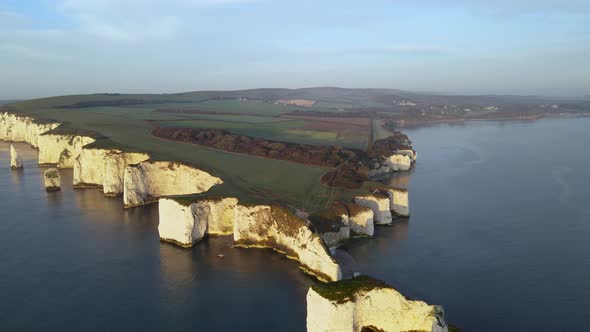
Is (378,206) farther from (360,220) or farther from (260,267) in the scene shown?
(260,267)

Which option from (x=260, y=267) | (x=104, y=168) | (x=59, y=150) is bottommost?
(x=260, y=267)

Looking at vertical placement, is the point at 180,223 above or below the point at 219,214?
below

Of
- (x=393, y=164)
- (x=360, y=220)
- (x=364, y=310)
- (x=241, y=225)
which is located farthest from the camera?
(x=393, y=164)

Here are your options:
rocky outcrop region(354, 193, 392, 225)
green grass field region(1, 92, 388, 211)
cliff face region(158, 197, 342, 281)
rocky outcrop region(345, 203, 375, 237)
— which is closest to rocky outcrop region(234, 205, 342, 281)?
cliff face region(158, 197, 342, 281)

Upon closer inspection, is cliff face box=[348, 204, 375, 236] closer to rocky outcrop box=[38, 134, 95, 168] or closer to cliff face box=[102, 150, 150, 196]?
cliff face box=[102, 150, 150, 196]

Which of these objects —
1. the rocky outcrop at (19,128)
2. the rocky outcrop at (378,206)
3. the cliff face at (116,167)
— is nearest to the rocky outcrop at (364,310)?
the rocky outcrop at (378,206)

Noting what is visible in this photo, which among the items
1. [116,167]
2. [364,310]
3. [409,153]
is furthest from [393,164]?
[364,310]

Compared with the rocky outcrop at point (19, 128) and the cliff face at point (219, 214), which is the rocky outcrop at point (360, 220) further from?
the rocky outcrop at point (19, 128)
